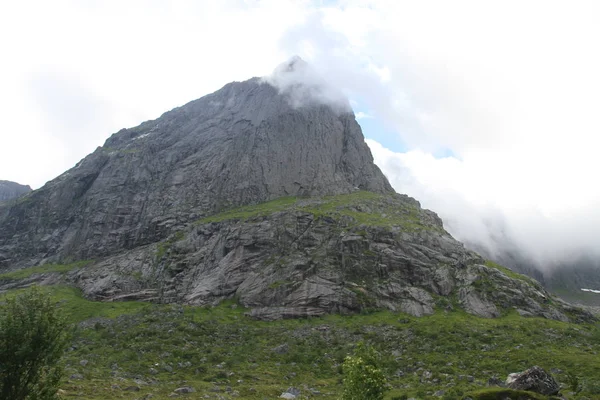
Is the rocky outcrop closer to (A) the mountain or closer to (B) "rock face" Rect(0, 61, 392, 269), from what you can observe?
(A) the mountain

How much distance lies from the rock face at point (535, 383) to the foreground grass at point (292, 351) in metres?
4.22

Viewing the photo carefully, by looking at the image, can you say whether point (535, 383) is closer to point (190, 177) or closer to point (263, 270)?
point (263, 270)

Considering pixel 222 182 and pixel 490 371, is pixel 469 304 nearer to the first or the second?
pixel 490 371

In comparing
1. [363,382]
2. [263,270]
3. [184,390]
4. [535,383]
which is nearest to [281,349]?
[184,390]

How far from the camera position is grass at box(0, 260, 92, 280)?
121 meters

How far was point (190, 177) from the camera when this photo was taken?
5719 inches

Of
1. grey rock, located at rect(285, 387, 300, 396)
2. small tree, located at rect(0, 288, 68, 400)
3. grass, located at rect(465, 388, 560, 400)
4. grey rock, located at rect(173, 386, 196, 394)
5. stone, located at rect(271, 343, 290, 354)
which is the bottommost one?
grey rock, located at rect(285, 387, 300, 396)

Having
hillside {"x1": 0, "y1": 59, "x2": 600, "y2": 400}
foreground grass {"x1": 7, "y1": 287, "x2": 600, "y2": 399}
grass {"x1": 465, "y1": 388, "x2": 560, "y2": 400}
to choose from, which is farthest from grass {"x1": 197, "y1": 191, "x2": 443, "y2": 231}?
grass {"x1": 465, "y1": 388, "x2": 560, "y2": 400}

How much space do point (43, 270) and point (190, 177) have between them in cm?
5476

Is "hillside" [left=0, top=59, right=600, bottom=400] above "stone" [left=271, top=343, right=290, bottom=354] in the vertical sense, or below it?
above

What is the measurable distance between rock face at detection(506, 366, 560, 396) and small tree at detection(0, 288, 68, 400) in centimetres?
3713

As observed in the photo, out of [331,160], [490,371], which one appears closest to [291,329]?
[490,371]

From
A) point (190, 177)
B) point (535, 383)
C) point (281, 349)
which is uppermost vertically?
point (190, 177)

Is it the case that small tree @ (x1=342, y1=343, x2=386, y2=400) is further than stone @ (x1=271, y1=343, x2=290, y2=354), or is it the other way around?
stone @ (x1=271, y1=343, x2=290, y2=354)
